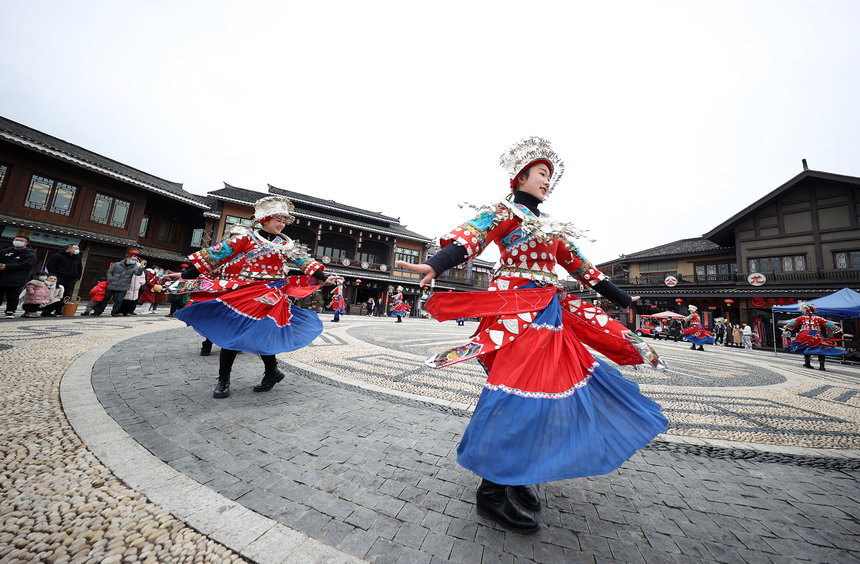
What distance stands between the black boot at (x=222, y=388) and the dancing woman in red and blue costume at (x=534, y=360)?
2.21 m

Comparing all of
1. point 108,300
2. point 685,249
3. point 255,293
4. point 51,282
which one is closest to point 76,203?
point 108,300

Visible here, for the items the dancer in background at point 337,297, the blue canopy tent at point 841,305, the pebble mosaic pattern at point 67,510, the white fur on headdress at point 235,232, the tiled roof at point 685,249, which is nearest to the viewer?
the pebble mosaic pattern at point 67,510

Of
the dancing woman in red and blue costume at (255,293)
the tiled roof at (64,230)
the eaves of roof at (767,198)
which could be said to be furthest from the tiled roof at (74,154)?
the eaves of roof at (767,198)

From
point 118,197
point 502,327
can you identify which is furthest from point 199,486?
point 118,197

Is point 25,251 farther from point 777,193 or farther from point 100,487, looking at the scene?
point 777,193

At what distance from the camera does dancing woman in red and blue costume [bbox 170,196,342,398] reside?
105 inches

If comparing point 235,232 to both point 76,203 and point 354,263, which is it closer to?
point 76,203

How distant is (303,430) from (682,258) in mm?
29141

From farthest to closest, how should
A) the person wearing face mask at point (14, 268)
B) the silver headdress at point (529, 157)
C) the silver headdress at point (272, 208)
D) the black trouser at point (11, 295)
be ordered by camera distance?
the black trouser at point (11, 295) < the person wearing face mask at point (14, 268) < the silver headdress at point (272, 208) < the silver headdress at point (529, 157)

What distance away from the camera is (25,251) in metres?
6.58

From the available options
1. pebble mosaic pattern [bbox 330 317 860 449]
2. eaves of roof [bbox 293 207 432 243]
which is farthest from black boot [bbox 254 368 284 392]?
eaves of roof [bbox 293 207 432 243]

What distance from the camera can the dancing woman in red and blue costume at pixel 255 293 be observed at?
267 centimetres

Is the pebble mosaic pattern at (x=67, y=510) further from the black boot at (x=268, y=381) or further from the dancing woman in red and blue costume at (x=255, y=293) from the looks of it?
→ the black boot at (x=268, y=381)

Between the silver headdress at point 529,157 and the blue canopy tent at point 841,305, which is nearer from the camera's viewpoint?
the silver headdress at point 529,157
